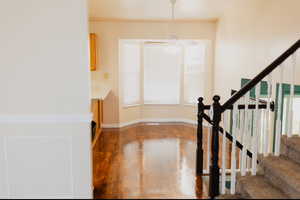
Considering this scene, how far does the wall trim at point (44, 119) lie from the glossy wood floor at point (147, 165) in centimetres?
104

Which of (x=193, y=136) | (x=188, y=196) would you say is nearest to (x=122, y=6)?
(x=193, y=136)

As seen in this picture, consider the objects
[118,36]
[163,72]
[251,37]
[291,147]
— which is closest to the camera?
[291,147]

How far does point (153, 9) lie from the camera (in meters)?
5.39

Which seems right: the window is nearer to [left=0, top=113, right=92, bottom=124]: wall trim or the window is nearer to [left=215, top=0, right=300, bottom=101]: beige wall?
[left=215, top=0, right=300, bottom=101]: beige wall

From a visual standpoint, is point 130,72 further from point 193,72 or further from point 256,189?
point 256,189

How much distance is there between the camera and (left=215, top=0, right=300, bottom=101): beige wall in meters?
3.30

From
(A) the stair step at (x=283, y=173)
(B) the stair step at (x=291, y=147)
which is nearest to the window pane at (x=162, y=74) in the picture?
(B) the stair step at (x=291, y=147)

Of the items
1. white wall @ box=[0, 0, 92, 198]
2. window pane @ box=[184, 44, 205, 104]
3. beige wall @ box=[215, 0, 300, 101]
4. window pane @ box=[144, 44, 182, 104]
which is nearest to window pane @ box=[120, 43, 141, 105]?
window pane @ box=[144, 44, 182, 104]

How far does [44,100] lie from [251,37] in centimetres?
312

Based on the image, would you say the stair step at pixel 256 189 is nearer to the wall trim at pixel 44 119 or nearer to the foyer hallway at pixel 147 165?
the foyer hallway at pixel 147 165

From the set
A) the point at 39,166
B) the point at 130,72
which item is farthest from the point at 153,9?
the point at 39,166

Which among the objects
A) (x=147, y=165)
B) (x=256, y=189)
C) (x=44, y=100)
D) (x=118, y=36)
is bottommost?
(x=147, y=165)

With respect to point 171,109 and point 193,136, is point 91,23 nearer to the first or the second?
point 171,109

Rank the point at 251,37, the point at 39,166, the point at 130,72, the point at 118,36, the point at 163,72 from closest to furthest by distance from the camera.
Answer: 1. the point at 39,166
2. the point at 251,37
3. the point at 118,36
4. the point at 130,72
5. the point at 163,72
